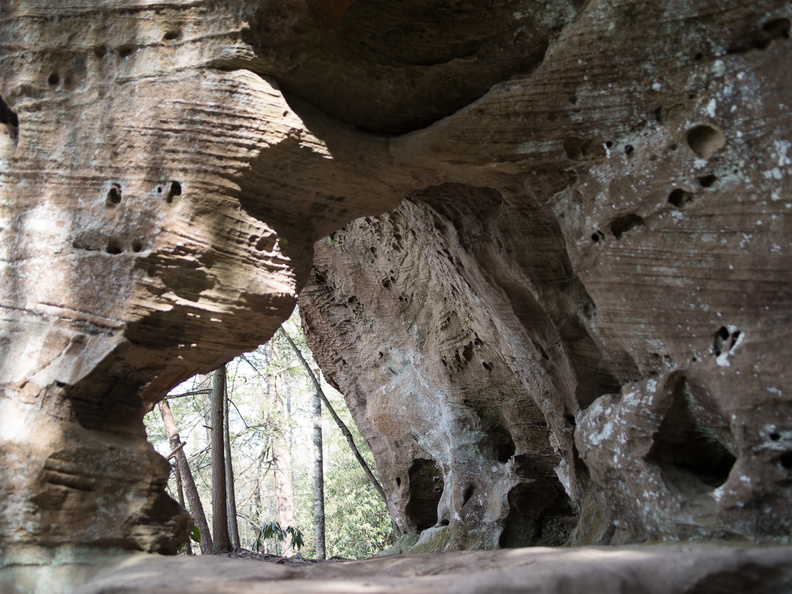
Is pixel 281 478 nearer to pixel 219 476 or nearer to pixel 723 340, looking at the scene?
pixel 219 476

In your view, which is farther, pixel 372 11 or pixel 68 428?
pixel 372 11

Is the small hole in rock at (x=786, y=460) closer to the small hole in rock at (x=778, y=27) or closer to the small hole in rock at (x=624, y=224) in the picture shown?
the small hole in rock at (x=624, y=224)

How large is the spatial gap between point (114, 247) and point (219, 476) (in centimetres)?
510

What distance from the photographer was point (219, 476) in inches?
377

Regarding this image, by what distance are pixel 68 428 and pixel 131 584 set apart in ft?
5.12

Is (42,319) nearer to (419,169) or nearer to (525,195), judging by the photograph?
(419,169)

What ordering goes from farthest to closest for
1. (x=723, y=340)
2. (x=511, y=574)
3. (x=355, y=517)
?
1. (x=355, y=517)
2. (x=723, y=340)
3. (x=511, y=574)

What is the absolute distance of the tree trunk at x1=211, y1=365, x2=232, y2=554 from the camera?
9.21m

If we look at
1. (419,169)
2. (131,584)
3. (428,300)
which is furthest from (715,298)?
(428,300)

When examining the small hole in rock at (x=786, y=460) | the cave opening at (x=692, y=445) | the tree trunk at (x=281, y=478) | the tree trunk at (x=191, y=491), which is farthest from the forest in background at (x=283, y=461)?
the small hole in rock at (x=786, y=460)

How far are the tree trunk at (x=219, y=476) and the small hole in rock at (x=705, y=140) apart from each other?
6418 mm

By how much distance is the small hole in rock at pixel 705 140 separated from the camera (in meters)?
4.85

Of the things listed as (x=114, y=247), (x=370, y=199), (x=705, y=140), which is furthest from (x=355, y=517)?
(x=705, y=140)

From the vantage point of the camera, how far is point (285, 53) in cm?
554
